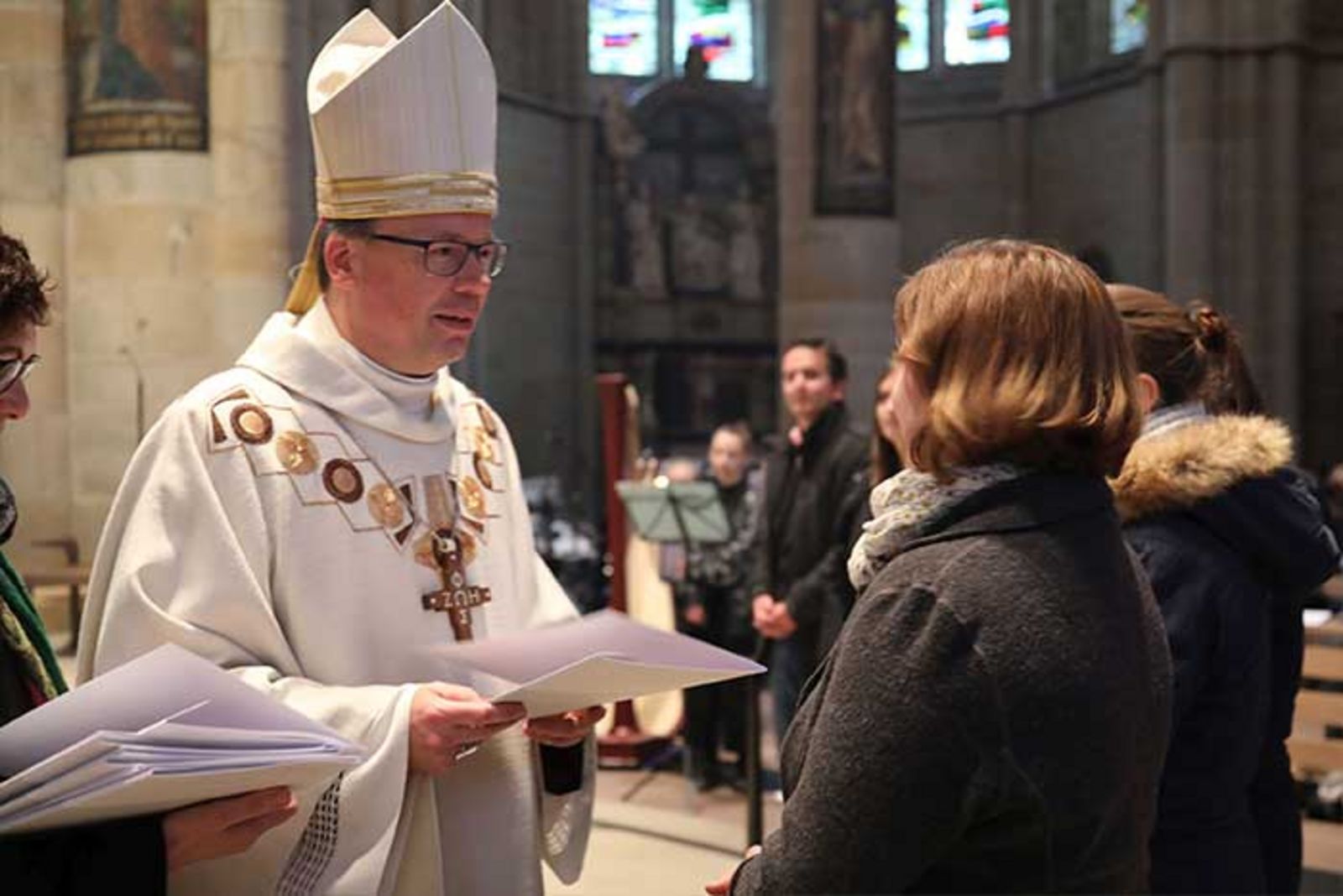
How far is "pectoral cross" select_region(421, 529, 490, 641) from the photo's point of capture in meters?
2.68

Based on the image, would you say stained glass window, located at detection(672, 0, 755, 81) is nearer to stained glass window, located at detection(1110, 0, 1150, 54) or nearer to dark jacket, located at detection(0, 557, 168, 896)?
stained glass window, located at detection(1110, 0, 1150, 54)

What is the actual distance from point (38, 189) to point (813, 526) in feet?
15.3

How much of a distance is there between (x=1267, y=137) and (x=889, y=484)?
48.7 ft

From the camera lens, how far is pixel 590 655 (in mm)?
2148

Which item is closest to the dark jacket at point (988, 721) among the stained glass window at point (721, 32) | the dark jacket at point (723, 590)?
the dark jacket at point (723, 590)

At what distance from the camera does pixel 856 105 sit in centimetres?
1313

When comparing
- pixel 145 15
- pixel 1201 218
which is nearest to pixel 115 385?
pixel 145 15

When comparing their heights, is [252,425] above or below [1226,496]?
above

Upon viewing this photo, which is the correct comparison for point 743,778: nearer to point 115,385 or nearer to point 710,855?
point 710,855

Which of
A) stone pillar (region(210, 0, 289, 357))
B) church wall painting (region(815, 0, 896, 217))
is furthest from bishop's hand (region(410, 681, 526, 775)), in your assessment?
church wall painting (region(815, 0, 896, 217))

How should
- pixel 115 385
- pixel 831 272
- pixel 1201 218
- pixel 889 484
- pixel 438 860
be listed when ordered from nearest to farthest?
pixel 889 484 < pixel 438 860 < pixel 115 385 < pixel 831 272 < pixel 1201 218

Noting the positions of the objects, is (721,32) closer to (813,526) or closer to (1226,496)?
(813,526)

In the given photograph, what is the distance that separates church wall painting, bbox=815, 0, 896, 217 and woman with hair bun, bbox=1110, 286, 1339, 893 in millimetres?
10381

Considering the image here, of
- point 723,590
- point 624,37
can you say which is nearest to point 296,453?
point 723,590
